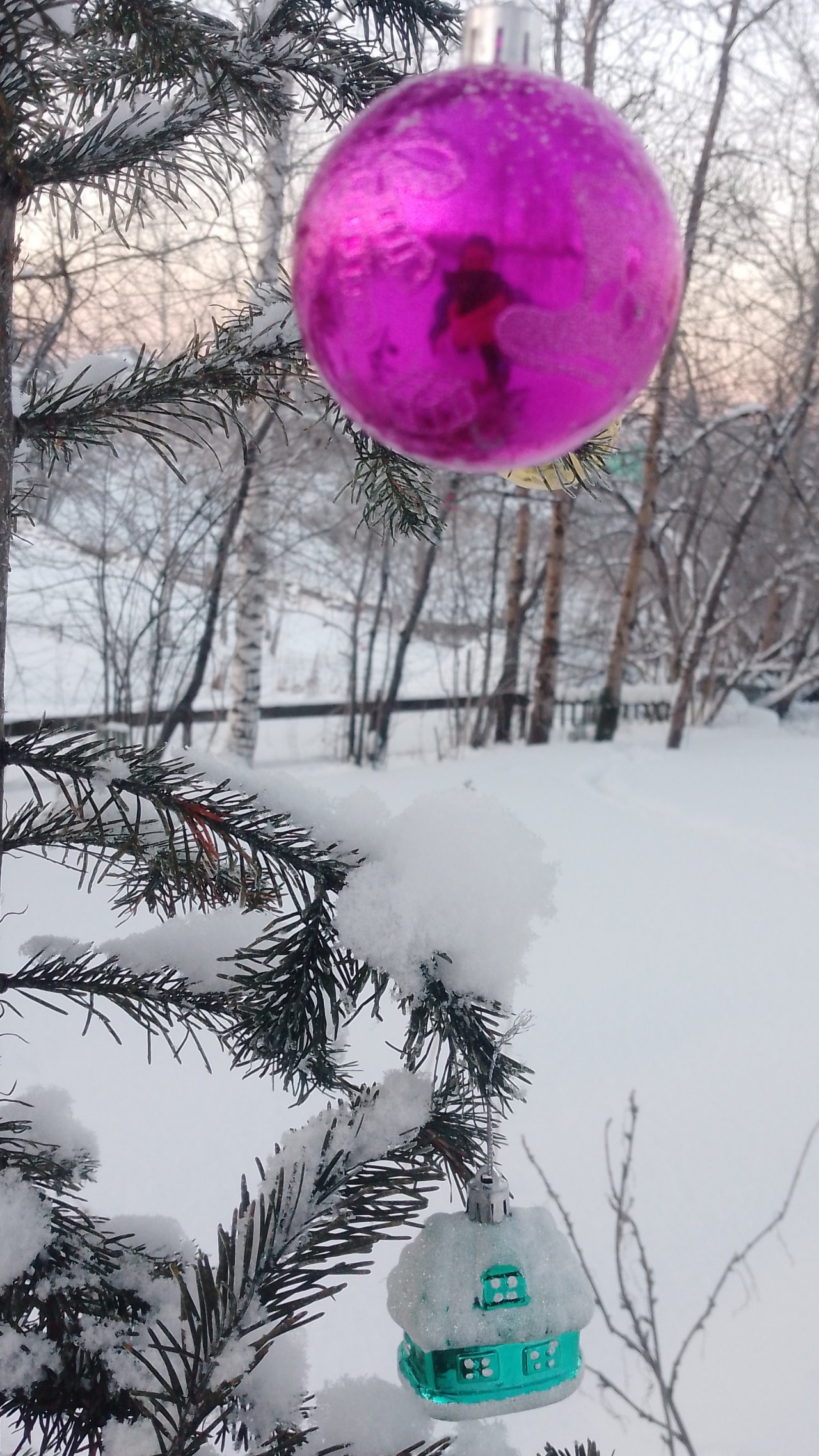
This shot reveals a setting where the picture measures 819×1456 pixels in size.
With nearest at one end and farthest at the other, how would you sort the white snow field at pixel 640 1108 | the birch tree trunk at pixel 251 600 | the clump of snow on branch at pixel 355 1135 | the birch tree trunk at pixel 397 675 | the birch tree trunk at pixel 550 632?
the clump of snow on branch at pixel 355 1135 → the white snow field at pixel 640 1108 → the birch tree trunk at pixel 251 600 → the birch tree trunk at pixel 550 632 → the birch tree trunk at pixel 397 675

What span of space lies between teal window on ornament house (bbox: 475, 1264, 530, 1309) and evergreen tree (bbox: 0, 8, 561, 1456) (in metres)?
0.07

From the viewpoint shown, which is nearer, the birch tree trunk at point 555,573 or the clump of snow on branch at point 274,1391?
the clump of snow on branch at point 274,1391

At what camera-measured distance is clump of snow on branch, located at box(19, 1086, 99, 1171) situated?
81 cm

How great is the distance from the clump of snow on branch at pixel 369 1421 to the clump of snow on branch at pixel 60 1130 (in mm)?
283

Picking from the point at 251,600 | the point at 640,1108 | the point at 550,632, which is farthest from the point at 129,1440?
the point at 550,632

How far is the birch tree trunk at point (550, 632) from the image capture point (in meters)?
6.07

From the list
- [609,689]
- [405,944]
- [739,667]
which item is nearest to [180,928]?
[405,944]

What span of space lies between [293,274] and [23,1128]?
2.07 ft

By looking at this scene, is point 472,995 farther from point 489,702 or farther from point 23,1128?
point 489,702

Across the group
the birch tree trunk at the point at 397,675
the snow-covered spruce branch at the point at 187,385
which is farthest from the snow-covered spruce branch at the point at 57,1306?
the birch tree trunk at the point at 397,675

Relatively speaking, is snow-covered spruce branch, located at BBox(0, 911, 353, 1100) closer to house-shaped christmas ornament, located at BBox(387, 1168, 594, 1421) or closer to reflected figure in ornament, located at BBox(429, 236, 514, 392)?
house-shaped christmas ornament, located at BBox(387, 1168, 594, 1421)

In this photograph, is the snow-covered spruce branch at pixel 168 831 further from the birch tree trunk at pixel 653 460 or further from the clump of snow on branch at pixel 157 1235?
the birch tree trunk at pixel 653 460

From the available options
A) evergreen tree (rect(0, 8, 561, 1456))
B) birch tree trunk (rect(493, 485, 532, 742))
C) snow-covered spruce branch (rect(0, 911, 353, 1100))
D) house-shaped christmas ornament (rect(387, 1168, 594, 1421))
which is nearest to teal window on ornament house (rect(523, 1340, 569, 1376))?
house-shaped christmas ornament (rect(387, 1168, 594, 1421))

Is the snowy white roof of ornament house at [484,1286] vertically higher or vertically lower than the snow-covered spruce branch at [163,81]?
lower
